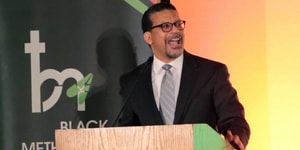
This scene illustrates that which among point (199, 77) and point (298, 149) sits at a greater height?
point (199, 77)

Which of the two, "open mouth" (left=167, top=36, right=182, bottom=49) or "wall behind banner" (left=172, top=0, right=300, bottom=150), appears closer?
"open mouth" (left=167, top=36, right=182, bottom=49)

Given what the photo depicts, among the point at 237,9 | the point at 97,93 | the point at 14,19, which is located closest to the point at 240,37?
the point at 237,9

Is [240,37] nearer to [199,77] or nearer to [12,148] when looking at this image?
[199,77]

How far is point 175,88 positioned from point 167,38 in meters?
0.21

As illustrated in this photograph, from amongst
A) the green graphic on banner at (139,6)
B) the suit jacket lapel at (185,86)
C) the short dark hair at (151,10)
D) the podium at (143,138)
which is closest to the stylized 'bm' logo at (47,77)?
the green graphic on banner at (139,6)

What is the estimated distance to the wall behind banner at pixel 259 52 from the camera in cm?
264

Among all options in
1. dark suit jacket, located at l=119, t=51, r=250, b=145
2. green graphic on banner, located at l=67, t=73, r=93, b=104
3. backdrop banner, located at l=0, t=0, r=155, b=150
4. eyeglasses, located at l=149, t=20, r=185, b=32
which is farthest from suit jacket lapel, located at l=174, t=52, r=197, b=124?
green graphic on banner, located at l=67, t=73, r=93, b=104

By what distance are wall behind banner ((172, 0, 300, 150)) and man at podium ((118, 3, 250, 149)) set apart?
0.50 meters

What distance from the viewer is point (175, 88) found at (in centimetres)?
215

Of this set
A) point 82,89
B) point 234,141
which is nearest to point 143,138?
point 234,141

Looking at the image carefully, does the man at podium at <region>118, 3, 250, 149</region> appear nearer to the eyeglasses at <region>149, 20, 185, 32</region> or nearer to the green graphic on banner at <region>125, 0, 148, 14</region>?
the eyeglasses at <region>149, 20, 185, 32</region>

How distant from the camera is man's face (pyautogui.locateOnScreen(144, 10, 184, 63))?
219cm

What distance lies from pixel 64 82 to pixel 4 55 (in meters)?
0.31

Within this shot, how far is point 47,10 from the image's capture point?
105 inches
